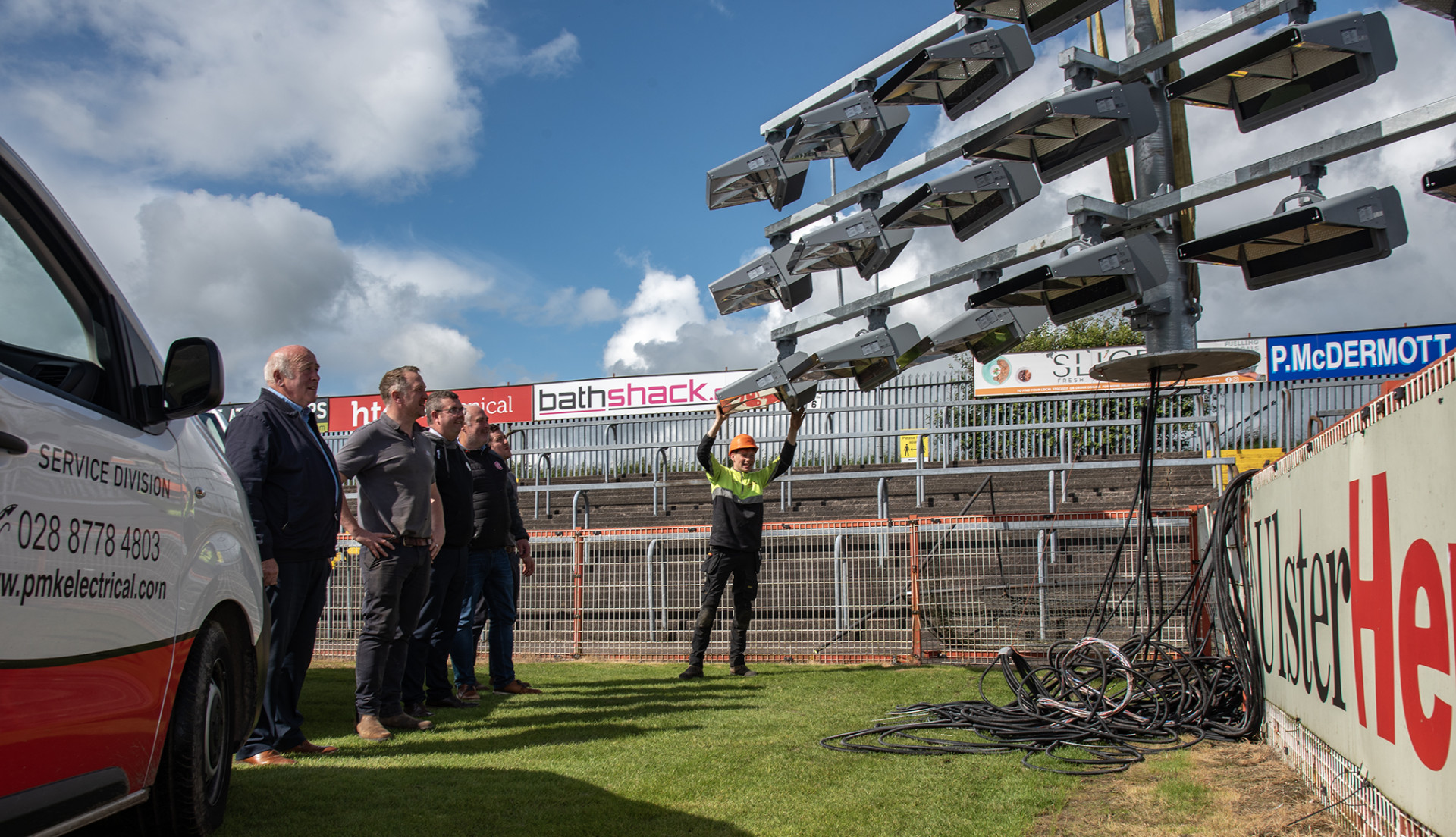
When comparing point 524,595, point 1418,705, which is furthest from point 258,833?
point 524,595

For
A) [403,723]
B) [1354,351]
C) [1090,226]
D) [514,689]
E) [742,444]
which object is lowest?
[514,689]

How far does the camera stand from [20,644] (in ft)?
6.67

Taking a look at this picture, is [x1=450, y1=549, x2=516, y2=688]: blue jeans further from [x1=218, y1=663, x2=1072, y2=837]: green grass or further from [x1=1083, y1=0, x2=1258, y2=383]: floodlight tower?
[x1=1083, y1=0, x2=1258, y2=383]: floodlight tower

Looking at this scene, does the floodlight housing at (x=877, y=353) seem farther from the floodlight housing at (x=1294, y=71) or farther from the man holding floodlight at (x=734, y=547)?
the floodlight housing at (x=1294, y=71)

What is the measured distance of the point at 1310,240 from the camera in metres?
4.79

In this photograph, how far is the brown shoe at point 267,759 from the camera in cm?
451

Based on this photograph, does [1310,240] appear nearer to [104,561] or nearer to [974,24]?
[974,24]

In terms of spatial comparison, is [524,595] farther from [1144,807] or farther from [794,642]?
[1144,807]

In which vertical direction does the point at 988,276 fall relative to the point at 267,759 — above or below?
above

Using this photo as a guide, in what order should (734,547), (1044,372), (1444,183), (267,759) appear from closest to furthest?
(1444,183), (267,759), (734,547), (1044,372)

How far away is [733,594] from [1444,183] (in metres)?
5.68

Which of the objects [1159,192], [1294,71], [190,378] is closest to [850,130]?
[1159,192]

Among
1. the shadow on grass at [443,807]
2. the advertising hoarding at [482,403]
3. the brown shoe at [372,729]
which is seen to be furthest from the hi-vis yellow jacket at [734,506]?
the advertising hoarding at [482,403]

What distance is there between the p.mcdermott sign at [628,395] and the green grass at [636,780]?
21.6 m
